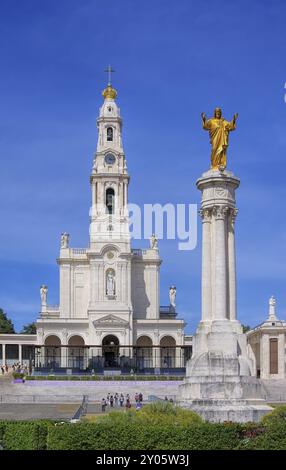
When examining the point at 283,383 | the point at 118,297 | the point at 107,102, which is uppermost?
the point at 107,102

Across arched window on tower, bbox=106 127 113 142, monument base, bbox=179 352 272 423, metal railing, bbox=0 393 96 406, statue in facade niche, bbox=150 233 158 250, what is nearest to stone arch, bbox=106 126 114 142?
arched window on tower, bbox=106 127 113 142

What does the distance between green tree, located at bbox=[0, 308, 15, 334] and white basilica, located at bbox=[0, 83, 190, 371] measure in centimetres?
2346

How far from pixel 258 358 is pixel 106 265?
2214cm

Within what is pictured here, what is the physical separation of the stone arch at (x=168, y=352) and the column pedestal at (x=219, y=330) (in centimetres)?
5196

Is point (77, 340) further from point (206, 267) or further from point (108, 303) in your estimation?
point (206, 267)

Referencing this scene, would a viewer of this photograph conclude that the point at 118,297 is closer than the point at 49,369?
No

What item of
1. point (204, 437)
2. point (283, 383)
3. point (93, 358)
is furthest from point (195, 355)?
point (93, 358)

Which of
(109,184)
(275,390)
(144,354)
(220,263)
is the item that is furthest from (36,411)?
(109,184)

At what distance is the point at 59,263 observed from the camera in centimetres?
9750

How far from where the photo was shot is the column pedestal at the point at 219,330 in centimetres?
3728

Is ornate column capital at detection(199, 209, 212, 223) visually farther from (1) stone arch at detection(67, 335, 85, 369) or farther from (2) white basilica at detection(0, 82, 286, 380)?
(1) stone arch at detection(67, 335, 85, 369)

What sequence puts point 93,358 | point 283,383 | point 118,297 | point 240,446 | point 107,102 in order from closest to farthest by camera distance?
point 240,446, point 283,383, point 93,358, point 118,297, point 107,102

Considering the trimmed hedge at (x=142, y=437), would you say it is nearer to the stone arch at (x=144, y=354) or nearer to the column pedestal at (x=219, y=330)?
the column pedestal at (x=219, y=330)

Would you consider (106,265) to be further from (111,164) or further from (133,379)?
(133,379)
